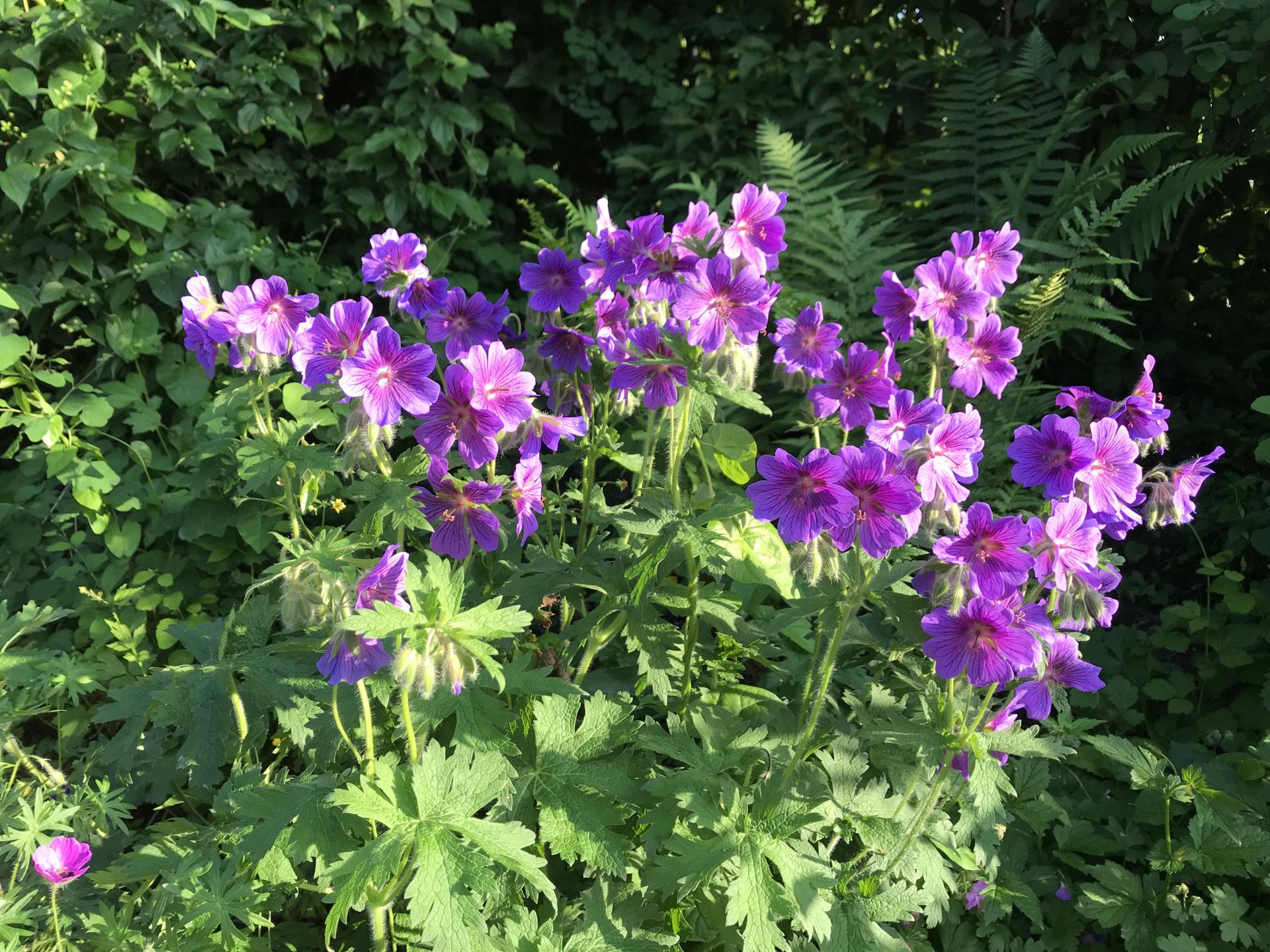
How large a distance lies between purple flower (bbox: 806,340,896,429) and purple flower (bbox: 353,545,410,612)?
0.88 m

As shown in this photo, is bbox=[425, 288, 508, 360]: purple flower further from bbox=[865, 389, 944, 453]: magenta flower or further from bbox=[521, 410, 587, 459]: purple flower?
bbox=[865, 389, 944, 453]: magenta flower

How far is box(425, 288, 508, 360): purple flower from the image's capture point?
1.76m

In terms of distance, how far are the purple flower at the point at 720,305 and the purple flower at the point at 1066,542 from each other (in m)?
0.57

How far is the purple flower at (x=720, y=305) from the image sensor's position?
Answer: 1.56 meters

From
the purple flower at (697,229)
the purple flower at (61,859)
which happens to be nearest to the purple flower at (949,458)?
the purple flower at (697,229)

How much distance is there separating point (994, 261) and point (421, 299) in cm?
111

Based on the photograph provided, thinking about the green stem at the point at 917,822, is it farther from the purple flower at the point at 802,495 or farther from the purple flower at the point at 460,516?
the purple flower at the point at 460,516

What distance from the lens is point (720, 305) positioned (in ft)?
5.21

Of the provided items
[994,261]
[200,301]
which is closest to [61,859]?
[200,301]

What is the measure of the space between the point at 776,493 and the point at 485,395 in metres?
0.48

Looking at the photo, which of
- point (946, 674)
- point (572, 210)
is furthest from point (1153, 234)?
point (946, 674)

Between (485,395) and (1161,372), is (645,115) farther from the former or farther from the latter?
(485,395)

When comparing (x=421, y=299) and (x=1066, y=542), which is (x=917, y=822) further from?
(x=421, y=299)

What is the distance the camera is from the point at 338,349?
57.0 inches
